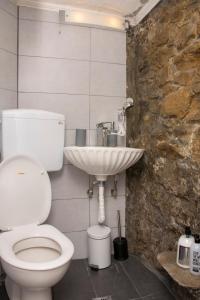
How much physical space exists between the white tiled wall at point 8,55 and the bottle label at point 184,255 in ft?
4.65

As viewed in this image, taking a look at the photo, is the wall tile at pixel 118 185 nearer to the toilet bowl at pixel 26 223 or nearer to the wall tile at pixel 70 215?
the wall tile at pixel 70 215

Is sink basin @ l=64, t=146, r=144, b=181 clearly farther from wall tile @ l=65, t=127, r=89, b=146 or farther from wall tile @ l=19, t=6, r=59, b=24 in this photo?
wall tile @ l=19, t=6, r=59, b=24

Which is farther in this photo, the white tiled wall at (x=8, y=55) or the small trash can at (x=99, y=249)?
the small trash can at (x=99, y=249)

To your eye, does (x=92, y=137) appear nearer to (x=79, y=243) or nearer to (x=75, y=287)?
(x=79, y=243)

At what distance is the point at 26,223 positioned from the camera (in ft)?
5.15

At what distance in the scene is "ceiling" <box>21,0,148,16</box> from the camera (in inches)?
69.7

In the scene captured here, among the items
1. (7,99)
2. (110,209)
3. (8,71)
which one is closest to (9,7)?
(8,71)

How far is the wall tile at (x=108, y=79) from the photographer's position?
1962 mm

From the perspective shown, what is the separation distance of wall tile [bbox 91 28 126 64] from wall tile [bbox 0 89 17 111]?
69 centimetres

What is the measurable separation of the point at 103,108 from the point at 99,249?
1.09 meters

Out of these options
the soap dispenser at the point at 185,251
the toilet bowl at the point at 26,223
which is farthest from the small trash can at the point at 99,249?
the soap dispenser at the point at 185,251

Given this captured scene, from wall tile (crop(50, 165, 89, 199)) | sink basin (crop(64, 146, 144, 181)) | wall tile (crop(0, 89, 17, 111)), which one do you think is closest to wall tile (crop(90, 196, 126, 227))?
wall tile (crop(50, 165, 89, 199))

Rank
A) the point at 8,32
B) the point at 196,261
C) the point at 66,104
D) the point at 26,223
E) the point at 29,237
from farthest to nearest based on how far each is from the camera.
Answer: the point at 66,104 < the point at 8,32 < the point at 26,223 < the point at 29,237 < the point at 196,261

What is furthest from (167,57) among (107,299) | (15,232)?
(107,299)
